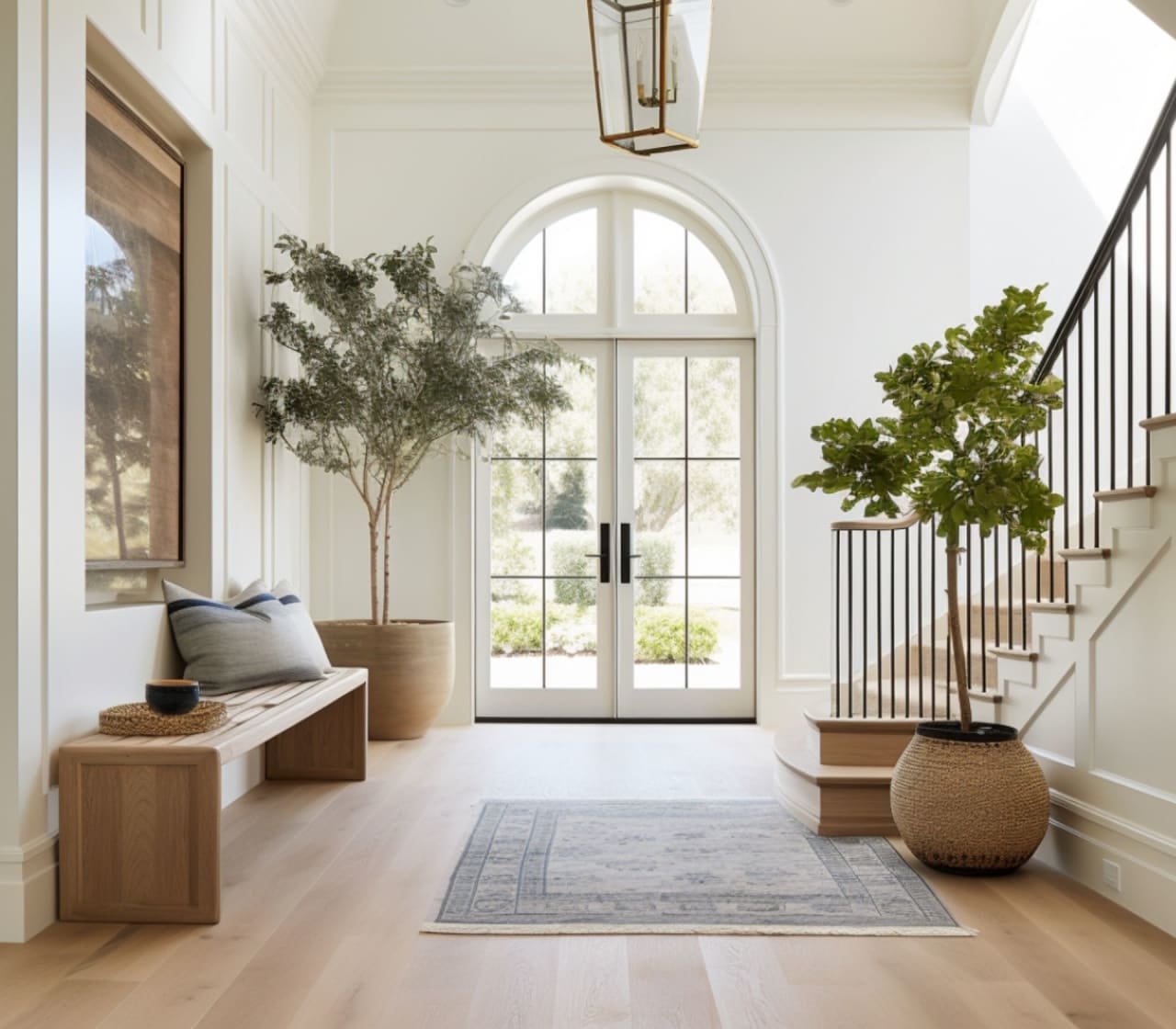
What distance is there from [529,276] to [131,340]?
10.5 feet

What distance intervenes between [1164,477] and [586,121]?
4307mm

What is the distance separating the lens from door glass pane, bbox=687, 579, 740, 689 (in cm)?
671

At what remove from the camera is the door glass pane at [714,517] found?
6719mm

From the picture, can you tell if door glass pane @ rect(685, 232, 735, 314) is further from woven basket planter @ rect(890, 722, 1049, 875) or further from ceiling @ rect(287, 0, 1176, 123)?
woven basket planter @ rect(890, 722, 1049, 875)

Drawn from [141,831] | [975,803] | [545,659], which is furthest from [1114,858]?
[545,659]

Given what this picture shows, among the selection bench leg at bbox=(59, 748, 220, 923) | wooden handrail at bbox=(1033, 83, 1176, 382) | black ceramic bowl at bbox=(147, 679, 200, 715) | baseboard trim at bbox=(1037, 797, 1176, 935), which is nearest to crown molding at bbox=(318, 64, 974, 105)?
wooden handrail at bbox=(1033, 83, 1176, 382)

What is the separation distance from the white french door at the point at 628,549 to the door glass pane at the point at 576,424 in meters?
0.01

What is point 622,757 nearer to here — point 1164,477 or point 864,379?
point 864,379

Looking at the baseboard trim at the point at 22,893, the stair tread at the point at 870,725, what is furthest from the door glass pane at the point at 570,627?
the baseboard trim at the point at 22,893

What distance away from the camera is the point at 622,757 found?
221 inches

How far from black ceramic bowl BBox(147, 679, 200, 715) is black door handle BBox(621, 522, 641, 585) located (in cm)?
357

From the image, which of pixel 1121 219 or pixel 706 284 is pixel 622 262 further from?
pixel 1121 219

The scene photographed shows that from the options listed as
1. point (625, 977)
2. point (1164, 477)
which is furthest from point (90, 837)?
point (1164, 477)

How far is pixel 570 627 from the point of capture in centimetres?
671
